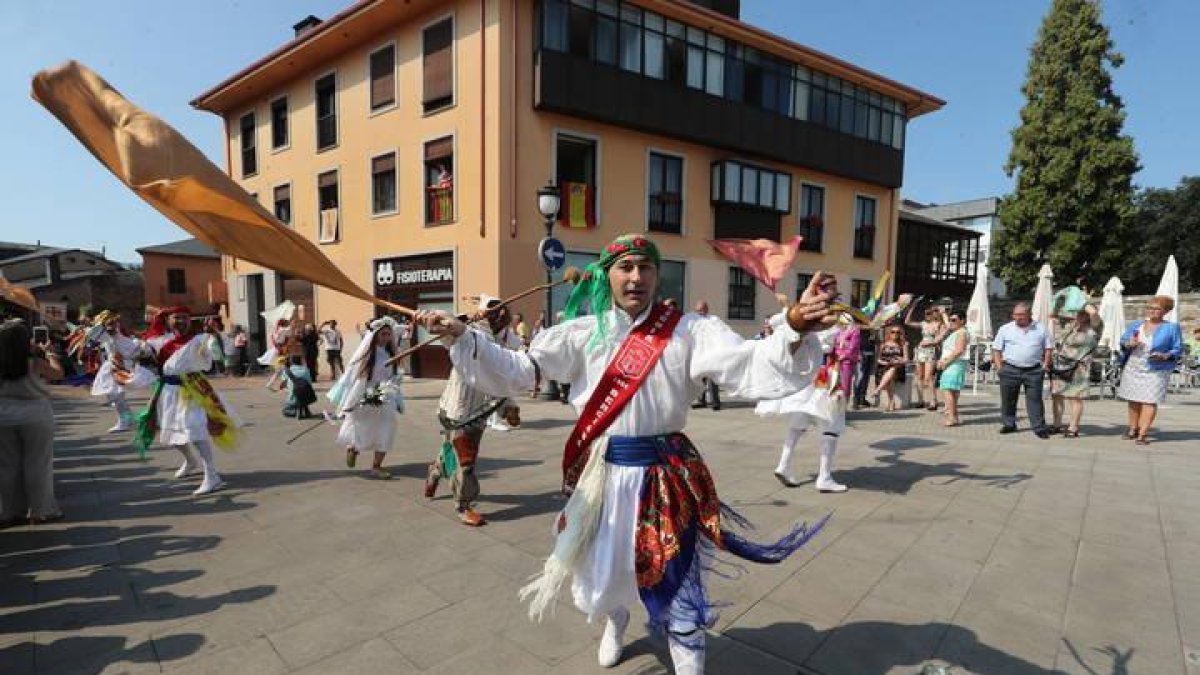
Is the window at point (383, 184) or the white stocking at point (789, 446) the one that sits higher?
the window at point (383, 184)

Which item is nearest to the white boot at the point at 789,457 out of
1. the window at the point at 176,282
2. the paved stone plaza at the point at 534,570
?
the paved stone plaza at the point at 534,570

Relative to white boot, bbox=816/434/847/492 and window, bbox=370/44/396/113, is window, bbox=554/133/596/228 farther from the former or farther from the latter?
white boot, bbox=816/434/847/492

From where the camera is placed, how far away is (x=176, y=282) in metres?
33.8

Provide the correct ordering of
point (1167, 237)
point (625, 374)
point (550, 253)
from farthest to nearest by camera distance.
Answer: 1. point (1167, 237)
2. point (550, 253)
3. point (625, 374)

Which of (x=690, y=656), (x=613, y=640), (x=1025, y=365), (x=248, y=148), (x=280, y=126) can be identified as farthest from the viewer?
(x=248, y=148)

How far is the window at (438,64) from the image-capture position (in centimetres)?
1500

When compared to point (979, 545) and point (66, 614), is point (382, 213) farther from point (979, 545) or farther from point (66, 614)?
point (979, 545)

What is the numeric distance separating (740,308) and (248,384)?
15.2m

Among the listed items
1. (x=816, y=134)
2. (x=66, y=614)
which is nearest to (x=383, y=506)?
(x=66, y=614)

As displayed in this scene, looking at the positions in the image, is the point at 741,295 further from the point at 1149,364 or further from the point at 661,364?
the point at 661,364

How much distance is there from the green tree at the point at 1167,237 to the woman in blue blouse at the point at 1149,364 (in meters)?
29.4

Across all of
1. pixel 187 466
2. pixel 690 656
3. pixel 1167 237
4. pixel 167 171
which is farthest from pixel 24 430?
pixel 1167 237

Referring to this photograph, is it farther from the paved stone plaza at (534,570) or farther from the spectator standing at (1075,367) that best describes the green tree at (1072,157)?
the paved stone plaza at (534,570)

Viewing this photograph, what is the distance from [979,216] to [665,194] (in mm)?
41759
